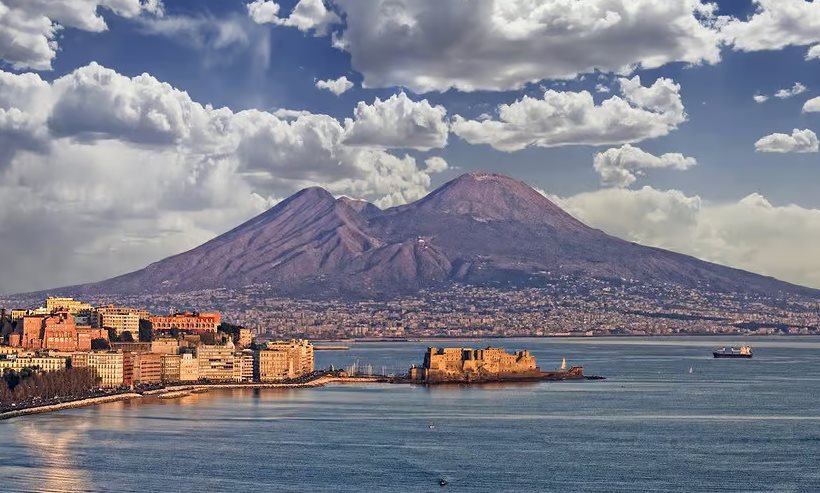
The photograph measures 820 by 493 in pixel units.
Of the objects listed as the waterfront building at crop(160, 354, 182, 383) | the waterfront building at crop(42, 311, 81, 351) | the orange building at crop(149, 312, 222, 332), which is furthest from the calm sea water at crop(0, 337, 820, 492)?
the orange building at crop(149, 312, 222, 332)

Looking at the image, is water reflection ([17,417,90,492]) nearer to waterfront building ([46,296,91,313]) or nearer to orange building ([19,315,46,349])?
orange building ([19,315,46,349])

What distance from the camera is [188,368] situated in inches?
5974

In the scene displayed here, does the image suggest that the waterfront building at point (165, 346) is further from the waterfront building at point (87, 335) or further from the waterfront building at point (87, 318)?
the waterfront building at point (87, 318)

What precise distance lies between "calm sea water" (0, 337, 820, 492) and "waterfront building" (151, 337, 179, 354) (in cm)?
2294

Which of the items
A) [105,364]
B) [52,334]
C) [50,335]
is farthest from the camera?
[52,334]

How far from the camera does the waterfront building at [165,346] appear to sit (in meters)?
157

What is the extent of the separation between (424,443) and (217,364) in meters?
69.0

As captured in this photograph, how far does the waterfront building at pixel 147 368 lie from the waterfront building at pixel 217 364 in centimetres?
574

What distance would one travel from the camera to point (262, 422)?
340 feet

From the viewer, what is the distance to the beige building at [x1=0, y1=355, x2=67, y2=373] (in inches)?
5074

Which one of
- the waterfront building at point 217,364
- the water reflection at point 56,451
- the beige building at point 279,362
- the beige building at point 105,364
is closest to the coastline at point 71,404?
the water reflection at point 56,451

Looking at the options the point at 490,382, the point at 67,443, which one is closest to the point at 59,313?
the point at 490,382

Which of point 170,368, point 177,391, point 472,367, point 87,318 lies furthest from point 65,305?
point 472,367

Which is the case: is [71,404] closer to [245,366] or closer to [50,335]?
[50,335]
